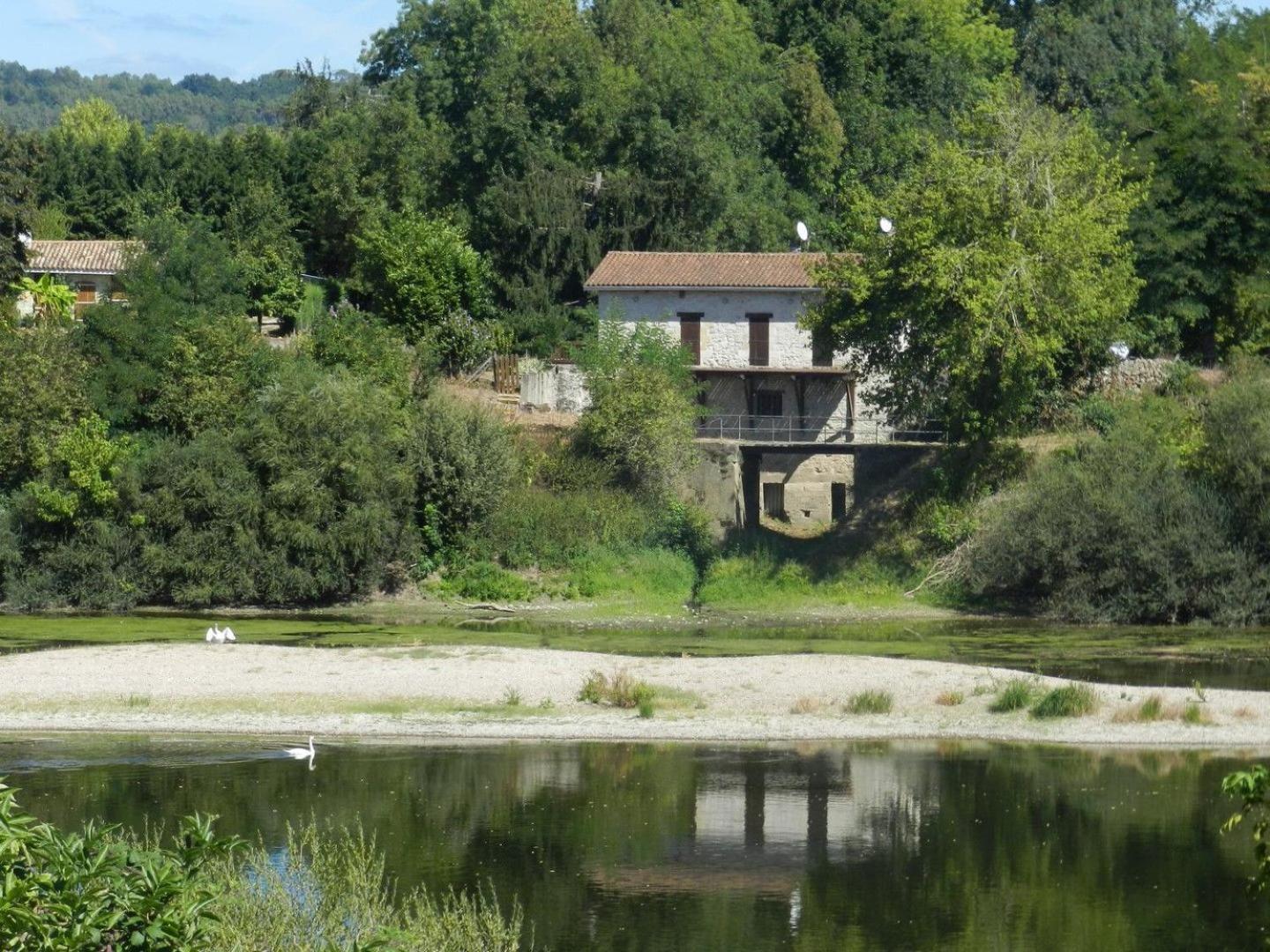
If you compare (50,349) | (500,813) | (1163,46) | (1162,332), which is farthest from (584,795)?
(1163,46)

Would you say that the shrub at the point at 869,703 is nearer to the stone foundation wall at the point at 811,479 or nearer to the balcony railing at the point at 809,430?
the balcony railing at the point at 809,430

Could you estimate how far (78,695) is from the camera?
33.8m

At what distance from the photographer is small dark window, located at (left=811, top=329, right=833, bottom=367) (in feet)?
175

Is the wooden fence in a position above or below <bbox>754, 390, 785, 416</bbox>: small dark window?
above

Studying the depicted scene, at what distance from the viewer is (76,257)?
6512cm

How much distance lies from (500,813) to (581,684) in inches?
338

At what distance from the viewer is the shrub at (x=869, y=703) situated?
32.9m

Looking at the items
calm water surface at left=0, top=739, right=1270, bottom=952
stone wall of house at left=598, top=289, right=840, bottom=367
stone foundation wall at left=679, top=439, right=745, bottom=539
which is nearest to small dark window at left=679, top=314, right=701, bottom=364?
stone wall of house at left=598, top=289, right=840, bottom=367

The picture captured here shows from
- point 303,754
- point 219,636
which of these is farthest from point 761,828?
point 219,636

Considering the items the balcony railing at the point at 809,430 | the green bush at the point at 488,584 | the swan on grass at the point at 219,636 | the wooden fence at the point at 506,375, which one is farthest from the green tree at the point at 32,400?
the balcony railing at the point at 809,430

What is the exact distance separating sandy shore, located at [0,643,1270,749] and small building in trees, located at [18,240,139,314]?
2862 centimetres

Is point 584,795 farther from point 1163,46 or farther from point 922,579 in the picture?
point 1163,46

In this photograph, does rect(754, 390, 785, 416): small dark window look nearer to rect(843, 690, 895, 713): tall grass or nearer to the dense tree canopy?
the dense tree canopy

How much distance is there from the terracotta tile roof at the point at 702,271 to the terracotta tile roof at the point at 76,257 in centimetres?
1726
